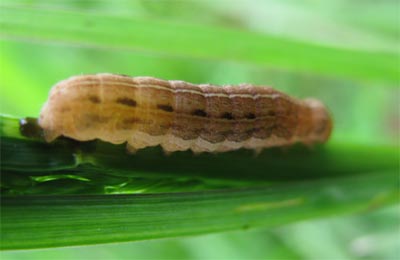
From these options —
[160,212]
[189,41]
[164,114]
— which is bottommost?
[160,212]

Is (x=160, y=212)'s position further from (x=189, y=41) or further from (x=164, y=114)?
(x=189, y=41)

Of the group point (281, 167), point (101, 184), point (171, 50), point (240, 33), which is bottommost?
point (101, 184)

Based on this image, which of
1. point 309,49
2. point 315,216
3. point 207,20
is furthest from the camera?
point 207,20

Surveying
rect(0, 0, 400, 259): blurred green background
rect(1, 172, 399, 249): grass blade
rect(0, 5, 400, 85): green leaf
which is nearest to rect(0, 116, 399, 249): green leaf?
rect(1, 172, 399, 249): grass blade

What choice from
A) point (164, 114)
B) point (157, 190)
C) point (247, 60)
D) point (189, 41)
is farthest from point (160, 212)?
point (247, 60)

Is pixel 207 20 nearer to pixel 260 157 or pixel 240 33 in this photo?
pixel 240 33

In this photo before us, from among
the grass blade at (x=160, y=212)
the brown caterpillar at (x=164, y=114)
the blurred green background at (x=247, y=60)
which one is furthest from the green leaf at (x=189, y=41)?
the grass blade at (x=160, y=212)

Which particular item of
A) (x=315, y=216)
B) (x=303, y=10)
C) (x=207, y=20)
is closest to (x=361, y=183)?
(x=315, y=216)
